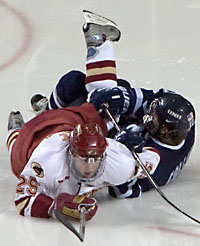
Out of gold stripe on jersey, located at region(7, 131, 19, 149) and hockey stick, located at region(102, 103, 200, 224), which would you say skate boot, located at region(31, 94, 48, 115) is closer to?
gold stripe on jersey, located at region(7, 131, 19, 149)

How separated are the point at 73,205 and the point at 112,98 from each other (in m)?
0.54

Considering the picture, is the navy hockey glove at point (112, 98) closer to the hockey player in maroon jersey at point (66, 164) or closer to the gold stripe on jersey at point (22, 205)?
the hockey player in maroon jersey at point (66, 164)

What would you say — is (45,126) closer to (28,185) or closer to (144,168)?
(28,185)

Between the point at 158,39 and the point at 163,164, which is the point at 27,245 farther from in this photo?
the point at 158,39

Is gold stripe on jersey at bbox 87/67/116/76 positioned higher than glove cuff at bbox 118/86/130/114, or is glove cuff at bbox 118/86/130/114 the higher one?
gold stripe on jersey at bbox 87/67/116/76

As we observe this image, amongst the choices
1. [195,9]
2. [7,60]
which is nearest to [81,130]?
[7,60]

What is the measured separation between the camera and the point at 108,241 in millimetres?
2914

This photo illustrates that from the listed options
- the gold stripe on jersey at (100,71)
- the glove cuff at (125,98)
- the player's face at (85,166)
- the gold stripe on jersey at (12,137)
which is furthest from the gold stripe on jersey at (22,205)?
the gold stripe on jersey at (100,71)

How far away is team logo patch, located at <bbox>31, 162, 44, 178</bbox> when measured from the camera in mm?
2979

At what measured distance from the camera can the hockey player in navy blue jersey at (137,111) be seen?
3219 mm

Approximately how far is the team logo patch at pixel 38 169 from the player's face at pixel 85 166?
0.37ft

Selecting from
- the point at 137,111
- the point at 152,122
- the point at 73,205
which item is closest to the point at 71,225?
the point at 73,205

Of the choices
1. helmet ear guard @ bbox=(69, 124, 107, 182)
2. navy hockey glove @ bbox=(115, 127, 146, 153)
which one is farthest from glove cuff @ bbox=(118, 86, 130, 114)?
helmet ear guard @ bbox=(69, 124, 107, 182)

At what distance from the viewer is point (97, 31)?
3.68 metres
